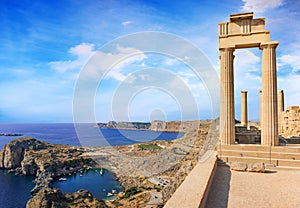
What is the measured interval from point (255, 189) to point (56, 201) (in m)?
31.6

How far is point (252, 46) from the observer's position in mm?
10719

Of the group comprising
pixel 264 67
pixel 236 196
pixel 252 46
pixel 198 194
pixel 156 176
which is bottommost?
pixel 156 176

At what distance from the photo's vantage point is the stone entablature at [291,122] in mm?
18594

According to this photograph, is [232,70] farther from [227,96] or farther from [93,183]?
[93,183]

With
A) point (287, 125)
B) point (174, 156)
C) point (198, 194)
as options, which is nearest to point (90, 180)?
point (174, 156)

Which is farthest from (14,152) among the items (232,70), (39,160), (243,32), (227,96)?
(243,32)

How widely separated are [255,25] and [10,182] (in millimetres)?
74992

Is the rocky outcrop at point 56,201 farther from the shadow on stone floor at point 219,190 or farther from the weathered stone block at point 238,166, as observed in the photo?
the shadow on stone floor at point 219,190

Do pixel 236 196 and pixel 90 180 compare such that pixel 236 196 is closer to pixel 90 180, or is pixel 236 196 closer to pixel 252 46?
pixel 252 46

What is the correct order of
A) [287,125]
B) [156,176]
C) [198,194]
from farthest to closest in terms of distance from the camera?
[156,176] → [287,125] → [198,194]

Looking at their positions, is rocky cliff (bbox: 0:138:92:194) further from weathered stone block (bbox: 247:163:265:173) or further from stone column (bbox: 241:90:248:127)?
A: weathered stone block (bbox: 247:163:265:173)

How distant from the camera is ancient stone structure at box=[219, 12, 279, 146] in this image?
988 cm

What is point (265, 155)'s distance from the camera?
368 inches

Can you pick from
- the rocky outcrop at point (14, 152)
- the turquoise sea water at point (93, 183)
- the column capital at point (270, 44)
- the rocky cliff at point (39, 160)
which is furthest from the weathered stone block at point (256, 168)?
the rocky outcrop at point (14, 152)
